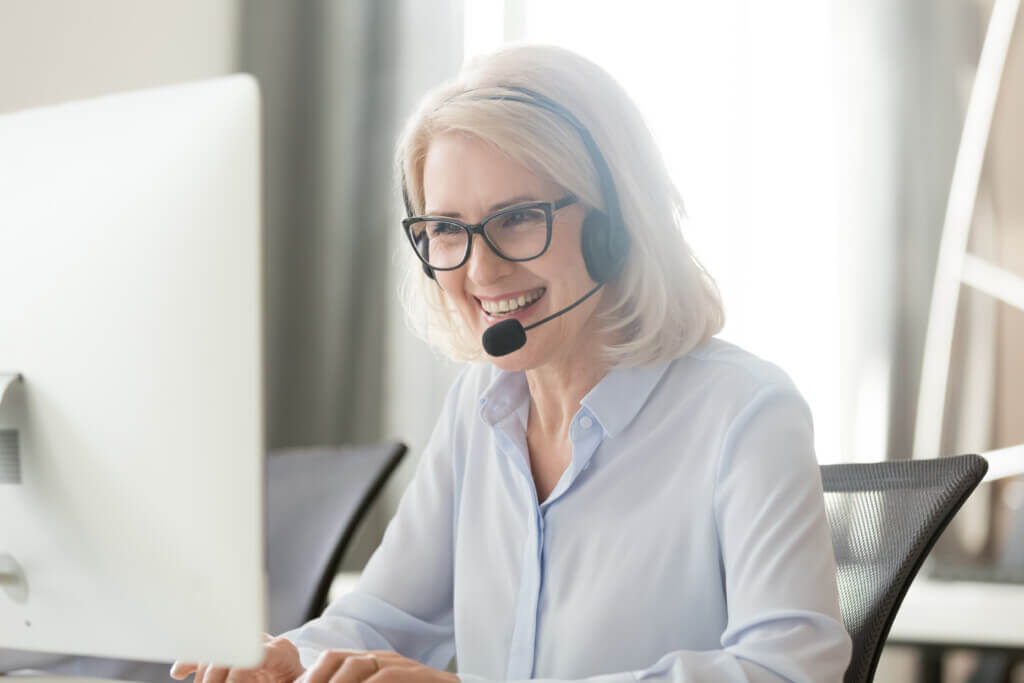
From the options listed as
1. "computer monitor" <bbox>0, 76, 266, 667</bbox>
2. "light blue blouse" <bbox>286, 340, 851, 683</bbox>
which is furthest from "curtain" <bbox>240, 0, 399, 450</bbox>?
"computer monitor" <bbox>0, 76, 266, 667</bbox>

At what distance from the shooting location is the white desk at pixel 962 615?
2.00 m

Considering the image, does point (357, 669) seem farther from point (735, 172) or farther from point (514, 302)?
point (735, 172)

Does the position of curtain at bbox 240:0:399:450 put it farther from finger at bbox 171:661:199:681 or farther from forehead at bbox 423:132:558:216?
finger at bbox 171:661:199:681

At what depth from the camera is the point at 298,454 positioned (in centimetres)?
165

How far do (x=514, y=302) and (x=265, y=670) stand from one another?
0.49 meters

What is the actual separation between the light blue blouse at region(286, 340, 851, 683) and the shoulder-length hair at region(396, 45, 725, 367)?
0.05m

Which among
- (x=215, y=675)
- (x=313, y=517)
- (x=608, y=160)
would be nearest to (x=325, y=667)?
(x=215, y=675)

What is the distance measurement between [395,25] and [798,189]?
45.7 inches

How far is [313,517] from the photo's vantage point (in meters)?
1.52

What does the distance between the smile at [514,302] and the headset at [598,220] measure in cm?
7

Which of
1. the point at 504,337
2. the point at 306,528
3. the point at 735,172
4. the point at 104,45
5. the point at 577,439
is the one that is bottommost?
the point at 306,528

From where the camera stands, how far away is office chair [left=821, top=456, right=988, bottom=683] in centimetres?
94

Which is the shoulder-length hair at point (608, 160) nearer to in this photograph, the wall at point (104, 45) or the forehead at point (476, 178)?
the forehead at point (476, 178)

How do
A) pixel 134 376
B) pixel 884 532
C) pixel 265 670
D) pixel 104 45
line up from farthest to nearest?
pixel 104 45
pixel 884 532
pixel 265 670
pixel 134 376
